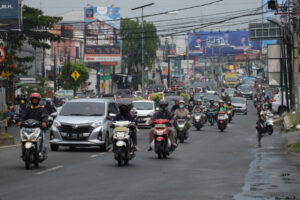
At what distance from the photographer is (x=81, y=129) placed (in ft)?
71.5

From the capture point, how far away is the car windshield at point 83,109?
22.9 meters

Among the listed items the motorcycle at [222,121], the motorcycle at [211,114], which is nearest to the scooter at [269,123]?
the motorcycle at [222,121]

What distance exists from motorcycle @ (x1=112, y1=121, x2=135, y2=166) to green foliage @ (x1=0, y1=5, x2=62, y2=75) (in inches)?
1062

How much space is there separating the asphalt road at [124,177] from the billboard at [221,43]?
94546 mm

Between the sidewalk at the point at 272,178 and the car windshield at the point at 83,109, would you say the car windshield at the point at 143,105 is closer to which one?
the car windshield at the point at 83,109

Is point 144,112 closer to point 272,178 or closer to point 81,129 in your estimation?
point 81,129

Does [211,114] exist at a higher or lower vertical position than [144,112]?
lower

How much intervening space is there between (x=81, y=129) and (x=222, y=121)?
62.4ft

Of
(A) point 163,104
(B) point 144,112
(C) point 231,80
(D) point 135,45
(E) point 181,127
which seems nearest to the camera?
(A) point 163,104

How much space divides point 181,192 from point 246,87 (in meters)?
90.2

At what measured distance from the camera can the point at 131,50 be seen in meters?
122

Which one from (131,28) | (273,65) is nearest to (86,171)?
(273,65)

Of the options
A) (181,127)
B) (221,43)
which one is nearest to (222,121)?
(181,127)

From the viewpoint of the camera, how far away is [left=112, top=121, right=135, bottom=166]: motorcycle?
16.8m
